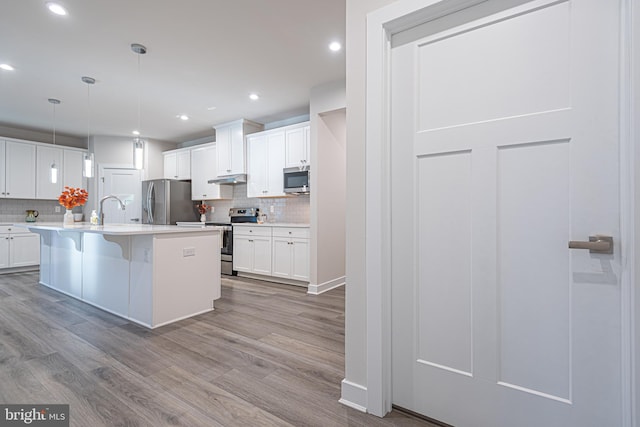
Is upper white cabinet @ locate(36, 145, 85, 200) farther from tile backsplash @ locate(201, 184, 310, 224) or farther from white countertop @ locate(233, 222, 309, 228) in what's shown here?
white countertop @ locate(233, 222, 309, 228)

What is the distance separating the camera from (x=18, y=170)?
212 inches

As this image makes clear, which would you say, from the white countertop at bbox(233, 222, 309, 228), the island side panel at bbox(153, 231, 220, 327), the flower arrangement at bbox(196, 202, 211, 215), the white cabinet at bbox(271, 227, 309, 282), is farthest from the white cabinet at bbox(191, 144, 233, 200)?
the island side panel at bbox(153, 231, 220, 327)

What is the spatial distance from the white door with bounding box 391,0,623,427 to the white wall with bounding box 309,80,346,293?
2397 mm

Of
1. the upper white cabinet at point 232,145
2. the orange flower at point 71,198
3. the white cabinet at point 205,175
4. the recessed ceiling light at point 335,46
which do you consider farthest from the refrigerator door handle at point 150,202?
the recessed ceiling light at point 335,46

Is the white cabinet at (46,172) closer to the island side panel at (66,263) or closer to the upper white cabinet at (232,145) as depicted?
the island side panel at (66,263)

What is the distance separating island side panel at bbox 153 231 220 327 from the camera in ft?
8.79

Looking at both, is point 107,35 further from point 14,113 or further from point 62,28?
point 14,113

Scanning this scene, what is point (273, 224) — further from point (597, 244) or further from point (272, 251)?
point (597, 244)

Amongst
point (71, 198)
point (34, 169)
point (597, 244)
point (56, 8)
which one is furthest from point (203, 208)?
point (597, 244)

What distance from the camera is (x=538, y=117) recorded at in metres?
1.21

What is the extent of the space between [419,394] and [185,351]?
169 centimetres

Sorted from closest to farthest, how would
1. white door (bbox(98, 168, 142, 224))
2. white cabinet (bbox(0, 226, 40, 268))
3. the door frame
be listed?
the door frame < white cabinet (bbox(0, 226, 40, 268)) < white door (bbox(98, 168, 142, 224))

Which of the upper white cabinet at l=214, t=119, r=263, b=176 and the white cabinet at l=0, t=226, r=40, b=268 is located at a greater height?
the upper white cabinet at l=214, t=119, r=263, b=176

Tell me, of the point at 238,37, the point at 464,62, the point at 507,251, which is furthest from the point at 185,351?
the point at 238,37
